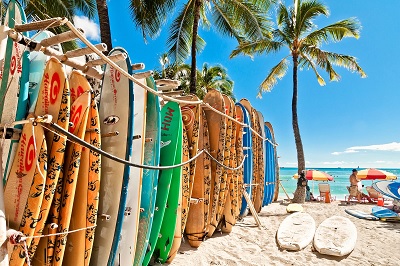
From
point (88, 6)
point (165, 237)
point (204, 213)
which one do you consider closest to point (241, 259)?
point (204, 213)

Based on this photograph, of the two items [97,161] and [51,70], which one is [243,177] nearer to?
[97,161]

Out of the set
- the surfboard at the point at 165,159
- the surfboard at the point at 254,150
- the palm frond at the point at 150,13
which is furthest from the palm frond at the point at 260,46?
the surfboard at the point at 165,159

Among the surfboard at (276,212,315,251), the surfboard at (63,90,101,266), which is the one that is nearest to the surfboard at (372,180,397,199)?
the surfboard at (276,212,315,251)

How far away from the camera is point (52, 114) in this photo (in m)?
2.06

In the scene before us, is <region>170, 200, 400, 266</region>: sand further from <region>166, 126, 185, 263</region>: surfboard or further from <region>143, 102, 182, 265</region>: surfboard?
<region>143, 102, 182, 265</region>: surfboard

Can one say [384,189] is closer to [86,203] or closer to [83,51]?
[86,203]

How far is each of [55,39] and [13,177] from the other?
958 mm

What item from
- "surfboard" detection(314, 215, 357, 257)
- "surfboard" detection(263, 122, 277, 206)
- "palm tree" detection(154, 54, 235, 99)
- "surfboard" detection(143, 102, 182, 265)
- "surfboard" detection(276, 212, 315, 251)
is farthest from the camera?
"palm tree" detection(154, 54, 235, 99)

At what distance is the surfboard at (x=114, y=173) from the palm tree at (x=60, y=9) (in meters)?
8.29

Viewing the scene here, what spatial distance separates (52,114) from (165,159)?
1501mm

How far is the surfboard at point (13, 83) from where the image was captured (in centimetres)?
210

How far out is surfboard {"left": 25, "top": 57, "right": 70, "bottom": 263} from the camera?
6.25ft

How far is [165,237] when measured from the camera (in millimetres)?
3338

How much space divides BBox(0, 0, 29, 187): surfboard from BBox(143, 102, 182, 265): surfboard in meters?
1.47
